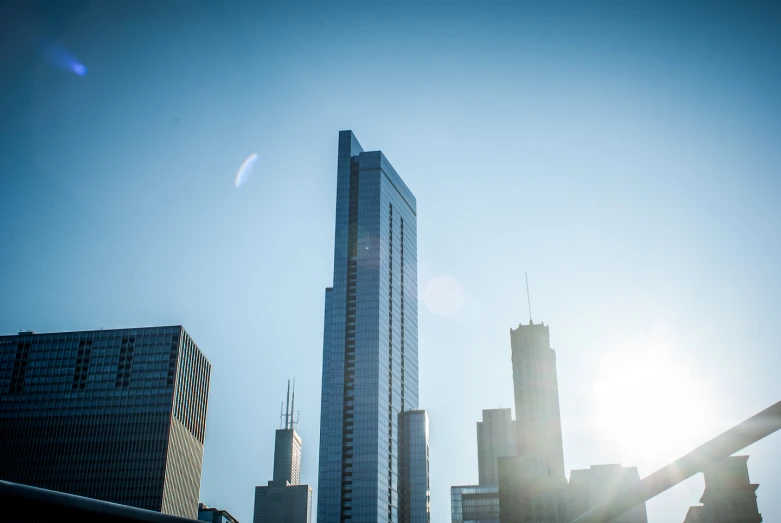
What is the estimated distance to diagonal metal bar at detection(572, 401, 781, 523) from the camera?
378 cm

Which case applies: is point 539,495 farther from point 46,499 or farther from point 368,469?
point 46,499

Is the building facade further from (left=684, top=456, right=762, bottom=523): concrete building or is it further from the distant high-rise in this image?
(left=684, top=456, right=762, bottom=523): concrete building

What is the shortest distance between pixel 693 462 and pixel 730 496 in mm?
109926

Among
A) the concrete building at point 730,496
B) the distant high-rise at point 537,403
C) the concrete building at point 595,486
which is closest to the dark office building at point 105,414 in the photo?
the distant high-rise at point 537,403

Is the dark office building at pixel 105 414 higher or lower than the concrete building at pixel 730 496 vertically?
higher

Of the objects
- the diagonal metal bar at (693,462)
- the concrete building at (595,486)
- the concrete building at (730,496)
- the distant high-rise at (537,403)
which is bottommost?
the diagonal metal bar at (693,462)

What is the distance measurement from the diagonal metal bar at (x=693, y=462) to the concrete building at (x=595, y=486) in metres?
172

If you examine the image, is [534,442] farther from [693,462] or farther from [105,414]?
[693,462]

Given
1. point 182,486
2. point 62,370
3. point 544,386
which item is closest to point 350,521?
point 182,486

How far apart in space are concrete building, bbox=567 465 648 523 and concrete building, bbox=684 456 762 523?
65.8 m

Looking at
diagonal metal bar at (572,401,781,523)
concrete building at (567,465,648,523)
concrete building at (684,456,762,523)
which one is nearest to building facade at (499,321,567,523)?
concrete building at (567,465,648,523)

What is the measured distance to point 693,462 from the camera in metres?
4.04

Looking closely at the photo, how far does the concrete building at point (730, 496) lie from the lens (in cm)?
10000

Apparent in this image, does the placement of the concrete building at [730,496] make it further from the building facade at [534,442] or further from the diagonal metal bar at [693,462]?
the diagonal metal bar at [693,462]
